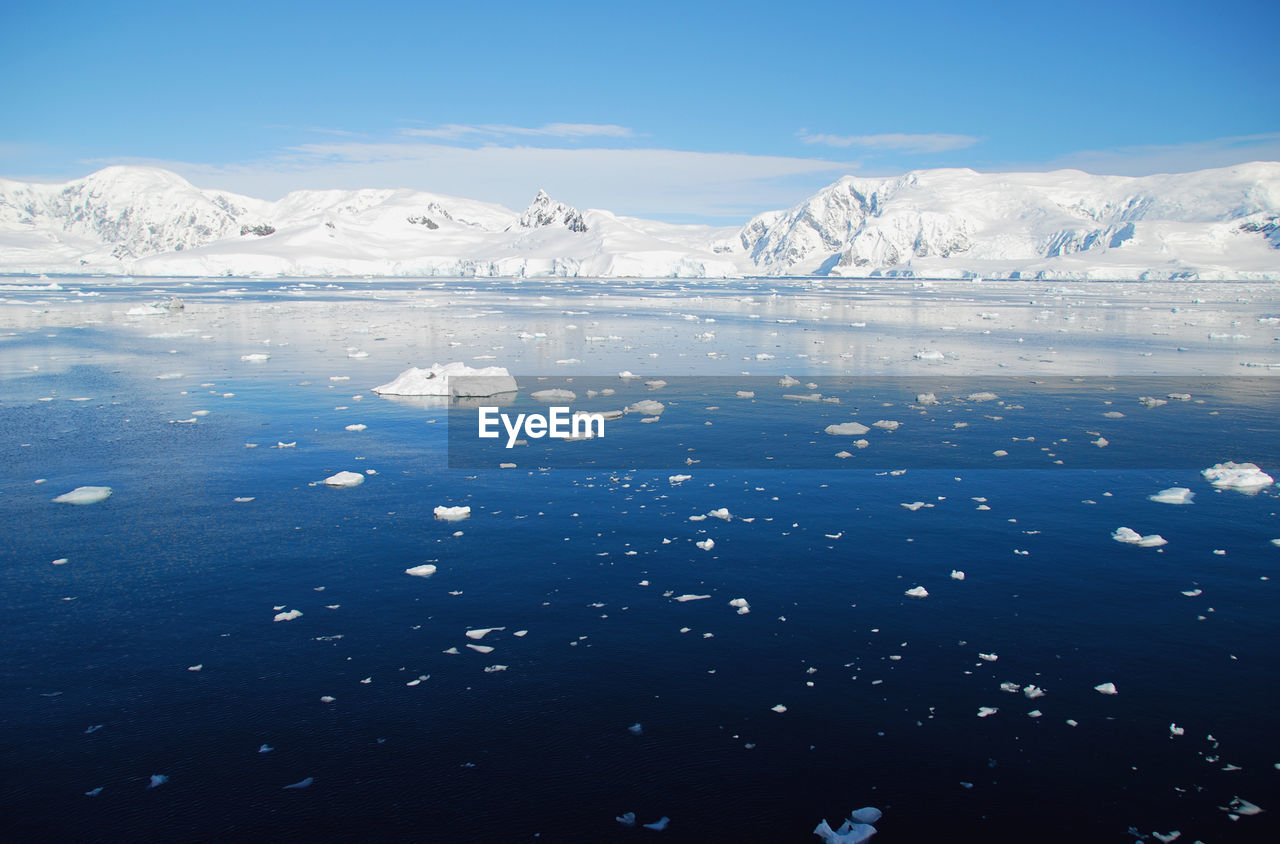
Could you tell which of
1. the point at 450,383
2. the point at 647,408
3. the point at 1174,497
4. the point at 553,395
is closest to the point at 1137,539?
the point at 1174,497

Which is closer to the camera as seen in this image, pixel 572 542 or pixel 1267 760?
pixel 1267 760

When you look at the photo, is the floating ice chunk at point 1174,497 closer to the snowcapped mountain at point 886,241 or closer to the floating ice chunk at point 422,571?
the floating ice chunk at point 422,571

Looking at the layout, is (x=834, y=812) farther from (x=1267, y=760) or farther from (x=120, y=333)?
(x=120, y=333)

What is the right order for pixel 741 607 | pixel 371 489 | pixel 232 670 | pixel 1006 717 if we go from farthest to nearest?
1. pixel 371 489
2. pixel 741 607
3. pixel 232 670
4. pixel 1006 717

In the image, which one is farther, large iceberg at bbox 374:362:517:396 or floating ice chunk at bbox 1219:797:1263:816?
large iceberg at bbox 374:362:517:396

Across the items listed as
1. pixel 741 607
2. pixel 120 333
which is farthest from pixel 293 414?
pixel 120 333

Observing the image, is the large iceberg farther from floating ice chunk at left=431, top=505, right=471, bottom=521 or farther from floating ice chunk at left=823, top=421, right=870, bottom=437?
floating ice chunk at left=431, top=505, right=471, bottom=521

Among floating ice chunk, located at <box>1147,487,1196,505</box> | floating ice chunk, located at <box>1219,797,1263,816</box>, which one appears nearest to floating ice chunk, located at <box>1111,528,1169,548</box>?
floating ice chunk, located at <box>1147,487,1196,505</box>

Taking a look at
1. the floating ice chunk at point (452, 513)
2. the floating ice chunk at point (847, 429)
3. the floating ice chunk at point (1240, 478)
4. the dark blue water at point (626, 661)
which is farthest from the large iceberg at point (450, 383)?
the floating ice chunk at point (1240, 478)
